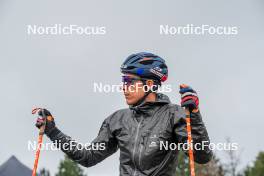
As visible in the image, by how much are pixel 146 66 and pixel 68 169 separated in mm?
47099

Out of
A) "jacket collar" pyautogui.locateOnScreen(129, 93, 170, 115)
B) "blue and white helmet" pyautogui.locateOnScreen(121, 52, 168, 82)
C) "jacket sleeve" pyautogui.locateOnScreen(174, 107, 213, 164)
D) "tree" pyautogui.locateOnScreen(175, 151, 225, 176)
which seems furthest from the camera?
"tree" pyautogui.locateOnScreen(175, 151, 225, 176)

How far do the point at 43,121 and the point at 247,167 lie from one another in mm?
58741

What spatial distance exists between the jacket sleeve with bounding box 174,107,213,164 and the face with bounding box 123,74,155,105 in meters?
0.56

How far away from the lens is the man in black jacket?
6.56 m

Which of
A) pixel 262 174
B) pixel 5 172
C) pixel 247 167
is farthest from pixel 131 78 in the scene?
pixel 247 167

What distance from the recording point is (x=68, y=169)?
174 ft

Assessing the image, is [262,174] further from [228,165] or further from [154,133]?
[154,133]

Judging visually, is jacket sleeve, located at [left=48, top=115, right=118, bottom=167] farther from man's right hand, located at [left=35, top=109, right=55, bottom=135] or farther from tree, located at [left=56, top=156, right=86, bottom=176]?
tree, located at [left=56, top=156, right=86, bottom=176]

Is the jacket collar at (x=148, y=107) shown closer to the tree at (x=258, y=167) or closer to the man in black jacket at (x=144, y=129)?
the man in black jacket at (x=144, y=129)

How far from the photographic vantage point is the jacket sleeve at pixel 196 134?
6.33 metres

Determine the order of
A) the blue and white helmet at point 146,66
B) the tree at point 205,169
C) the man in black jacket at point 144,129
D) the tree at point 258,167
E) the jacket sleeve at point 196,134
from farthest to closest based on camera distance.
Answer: the tree at point 258,167
the tree at point 205,169
the blue and white helmet at point 146,66
the man in black jacket at point 144,129
the jacket sleeve at point 196,134

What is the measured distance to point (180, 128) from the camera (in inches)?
262

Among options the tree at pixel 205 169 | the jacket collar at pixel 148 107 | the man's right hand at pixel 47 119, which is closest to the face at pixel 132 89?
the jacket collar at pixel 148 107

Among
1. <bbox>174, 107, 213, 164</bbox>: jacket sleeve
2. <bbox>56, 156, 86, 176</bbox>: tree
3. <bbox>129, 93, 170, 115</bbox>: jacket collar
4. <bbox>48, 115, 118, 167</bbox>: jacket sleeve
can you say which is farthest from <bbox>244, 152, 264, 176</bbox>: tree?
<bbox>174, 107, 213, 164</bbox>: jacket sleeve
